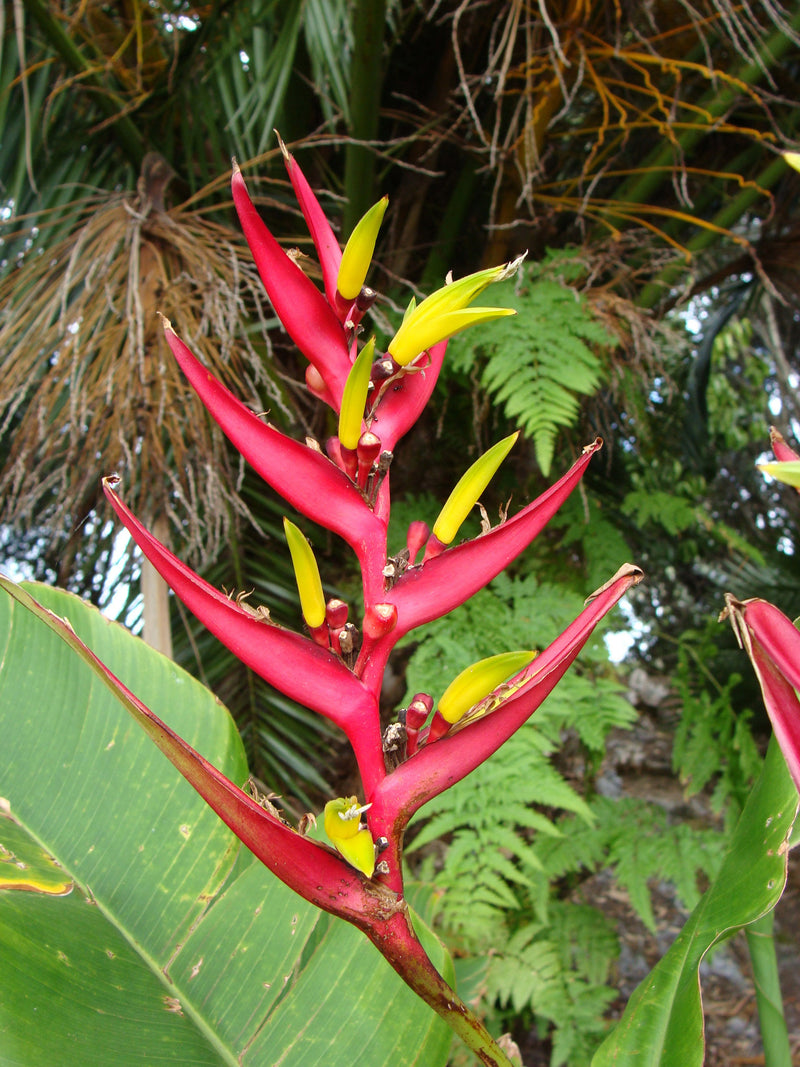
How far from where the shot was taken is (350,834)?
0.23 meters

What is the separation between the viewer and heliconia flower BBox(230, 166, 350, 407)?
0.91 ft

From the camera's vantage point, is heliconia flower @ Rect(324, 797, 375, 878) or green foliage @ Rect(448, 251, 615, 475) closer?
heliconia flower @ Rect(324, 797, 375, 878)

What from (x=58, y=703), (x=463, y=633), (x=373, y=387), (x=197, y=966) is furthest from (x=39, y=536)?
(x=373, y=387)

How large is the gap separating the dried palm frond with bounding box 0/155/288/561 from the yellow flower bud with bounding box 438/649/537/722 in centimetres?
67

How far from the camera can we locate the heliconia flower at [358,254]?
276 mm

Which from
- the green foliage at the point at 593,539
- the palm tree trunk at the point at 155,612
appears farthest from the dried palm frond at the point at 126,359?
the green foliage at the point at 593,539

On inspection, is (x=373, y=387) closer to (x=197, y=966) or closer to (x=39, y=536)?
(x=197, y=966)

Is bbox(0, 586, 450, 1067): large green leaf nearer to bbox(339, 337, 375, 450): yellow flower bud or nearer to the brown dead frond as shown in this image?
bbox(339, 337, 375, 450): yellow flower bud

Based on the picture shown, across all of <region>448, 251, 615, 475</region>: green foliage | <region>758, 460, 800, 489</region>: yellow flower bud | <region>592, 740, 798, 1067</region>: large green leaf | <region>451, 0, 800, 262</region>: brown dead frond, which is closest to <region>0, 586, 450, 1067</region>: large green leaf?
<region>592, 740, 798, 1067</region>: large green leaf

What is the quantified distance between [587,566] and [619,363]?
1.06ft

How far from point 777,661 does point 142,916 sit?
360 mm

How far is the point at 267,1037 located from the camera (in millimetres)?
399

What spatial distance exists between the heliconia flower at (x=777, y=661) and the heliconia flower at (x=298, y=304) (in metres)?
0.16

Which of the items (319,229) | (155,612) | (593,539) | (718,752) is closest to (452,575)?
(319,229)
